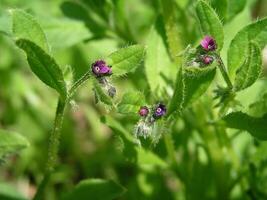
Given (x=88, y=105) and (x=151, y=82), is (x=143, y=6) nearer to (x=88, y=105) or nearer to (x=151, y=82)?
(x=88, y=105)

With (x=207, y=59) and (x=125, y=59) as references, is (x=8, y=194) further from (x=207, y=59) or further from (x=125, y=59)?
(x=207, y=59)

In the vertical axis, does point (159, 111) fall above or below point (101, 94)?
below

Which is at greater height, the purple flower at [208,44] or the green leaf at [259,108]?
the purple flower at [208,44]

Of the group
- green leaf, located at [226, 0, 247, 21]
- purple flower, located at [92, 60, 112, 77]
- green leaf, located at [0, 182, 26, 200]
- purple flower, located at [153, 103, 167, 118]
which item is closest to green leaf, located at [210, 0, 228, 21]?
green leaf, located at [226, 0, 247, 21]

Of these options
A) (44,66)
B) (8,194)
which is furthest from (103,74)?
(8,194)

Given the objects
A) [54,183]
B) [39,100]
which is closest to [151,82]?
[54,183]

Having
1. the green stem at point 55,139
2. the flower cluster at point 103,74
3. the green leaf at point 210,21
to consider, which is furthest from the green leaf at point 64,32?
the green leaf at point 210,21

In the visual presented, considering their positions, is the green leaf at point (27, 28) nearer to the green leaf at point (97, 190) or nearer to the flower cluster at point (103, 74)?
the flower cluster at point (103, 74)
